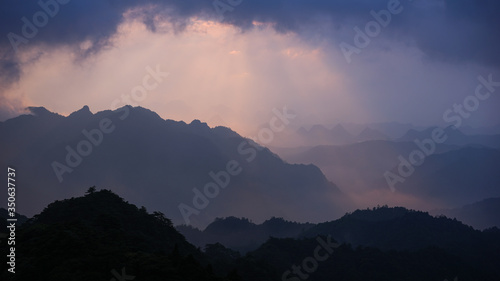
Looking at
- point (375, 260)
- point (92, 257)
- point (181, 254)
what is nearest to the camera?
point (92, 257)

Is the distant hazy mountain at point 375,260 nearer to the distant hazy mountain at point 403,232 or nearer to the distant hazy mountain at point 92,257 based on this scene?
the distant hazy mountain at point 403,232

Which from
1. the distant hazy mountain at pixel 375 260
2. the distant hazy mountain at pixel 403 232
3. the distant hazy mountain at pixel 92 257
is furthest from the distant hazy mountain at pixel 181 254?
the distant hazy mountain at pixel 403 232

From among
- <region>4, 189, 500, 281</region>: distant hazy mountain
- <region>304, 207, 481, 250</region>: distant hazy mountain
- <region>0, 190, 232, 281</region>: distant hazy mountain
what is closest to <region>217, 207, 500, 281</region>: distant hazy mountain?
<region>4, 189, 500, 281</region>: distant hazy mountain

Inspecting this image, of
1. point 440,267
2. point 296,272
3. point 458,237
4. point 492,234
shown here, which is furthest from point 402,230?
point 296,272

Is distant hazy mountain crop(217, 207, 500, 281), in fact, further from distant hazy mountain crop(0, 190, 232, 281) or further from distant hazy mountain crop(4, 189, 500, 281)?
distant hazy mountain crop(0, 190, 232, 281)

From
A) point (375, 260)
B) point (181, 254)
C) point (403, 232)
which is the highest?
point (403, 232)

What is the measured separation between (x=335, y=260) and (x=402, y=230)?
7944 centimetres

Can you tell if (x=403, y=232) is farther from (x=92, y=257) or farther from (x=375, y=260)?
(x=92, y=257)

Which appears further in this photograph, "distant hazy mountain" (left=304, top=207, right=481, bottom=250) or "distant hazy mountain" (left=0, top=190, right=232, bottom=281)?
"distant hazy mountain" (left=304, top=207, right=481, bottom=250)

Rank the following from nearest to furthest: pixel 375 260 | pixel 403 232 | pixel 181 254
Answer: pixel 181 254, pixel 375 260, pixel 403 232

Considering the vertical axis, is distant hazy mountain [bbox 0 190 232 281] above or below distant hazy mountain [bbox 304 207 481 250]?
below

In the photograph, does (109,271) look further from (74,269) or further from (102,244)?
(102,244)

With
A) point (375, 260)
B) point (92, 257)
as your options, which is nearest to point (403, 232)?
point (375, 260)

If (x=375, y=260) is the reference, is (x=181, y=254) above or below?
above
